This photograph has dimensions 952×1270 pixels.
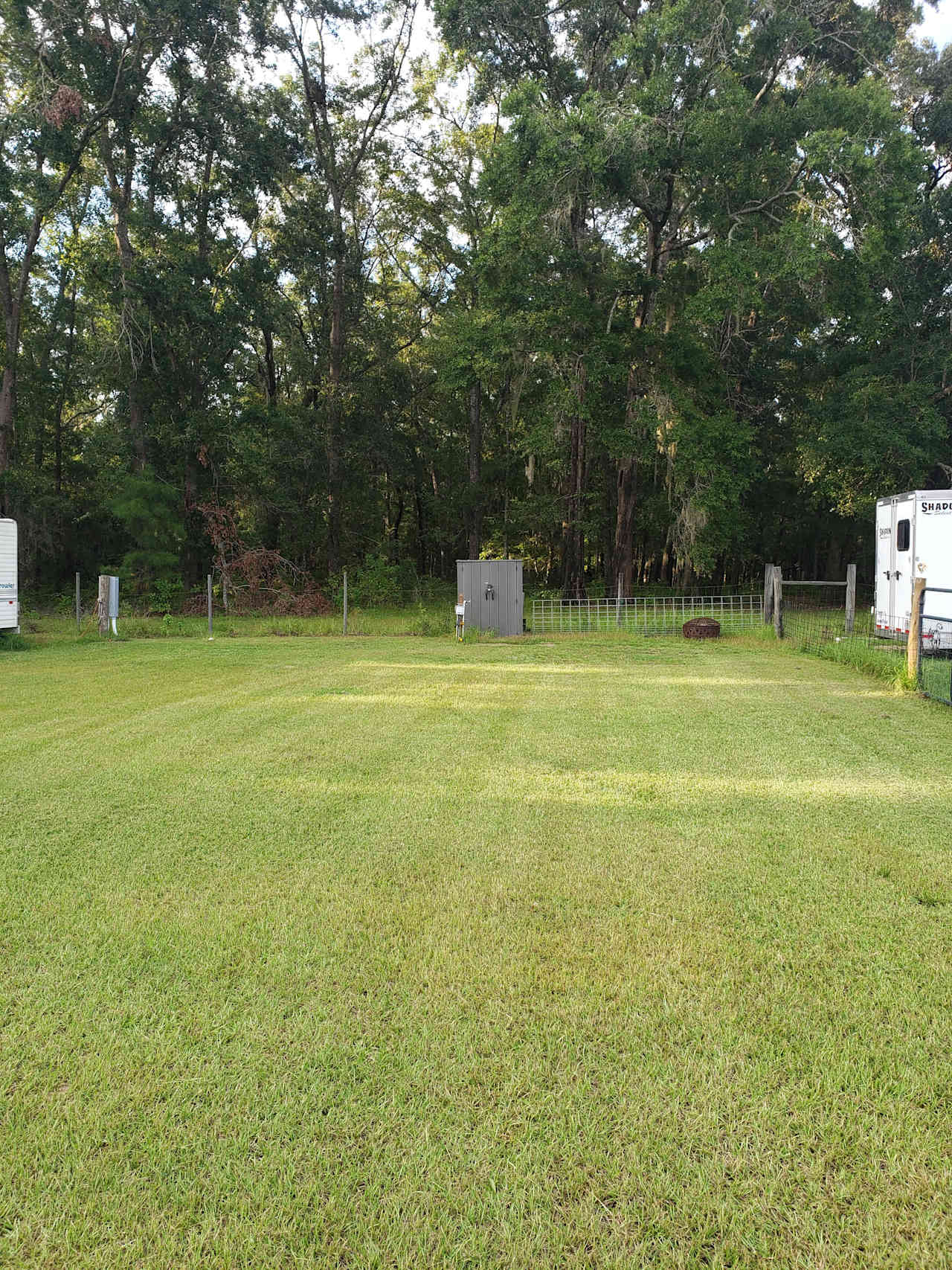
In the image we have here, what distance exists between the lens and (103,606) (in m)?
15.6

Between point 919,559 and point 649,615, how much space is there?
565cm

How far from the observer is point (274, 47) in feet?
80.8

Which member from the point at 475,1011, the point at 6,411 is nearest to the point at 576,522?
the point at 6,411

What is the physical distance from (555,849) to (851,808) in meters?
1.92

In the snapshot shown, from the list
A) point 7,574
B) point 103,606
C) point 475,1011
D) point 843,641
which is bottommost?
point 475,1011

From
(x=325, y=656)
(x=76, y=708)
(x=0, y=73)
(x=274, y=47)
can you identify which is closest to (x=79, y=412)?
(x=0, y=73)

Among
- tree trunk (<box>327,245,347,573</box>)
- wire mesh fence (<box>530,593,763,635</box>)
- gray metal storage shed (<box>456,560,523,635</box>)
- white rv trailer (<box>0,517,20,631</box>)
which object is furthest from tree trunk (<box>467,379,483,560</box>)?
white rv trailer (<box>0,517,20,631</box>)

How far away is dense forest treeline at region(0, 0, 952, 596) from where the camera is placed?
18.6m

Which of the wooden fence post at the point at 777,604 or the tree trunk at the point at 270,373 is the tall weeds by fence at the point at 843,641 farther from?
the tree trunk at the point at 270,373

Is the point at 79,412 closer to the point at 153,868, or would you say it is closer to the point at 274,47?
the point at 274,47

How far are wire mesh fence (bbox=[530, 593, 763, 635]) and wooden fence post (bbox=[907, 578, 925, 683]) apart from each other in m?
7.02

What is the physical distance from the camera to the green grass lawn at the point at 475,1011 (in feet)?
5.67

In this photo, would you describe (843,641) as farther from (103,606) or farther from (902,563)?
(103,606)

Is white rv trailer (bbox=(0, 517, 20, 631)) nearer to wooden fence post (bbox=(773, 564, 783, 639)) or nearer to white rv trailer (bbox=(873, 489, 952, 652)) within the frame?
wooden fence post (bbox=(773, 564, 783, 639))
